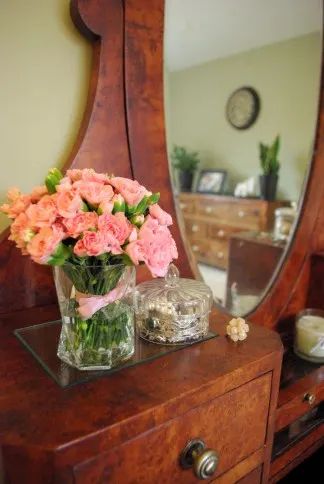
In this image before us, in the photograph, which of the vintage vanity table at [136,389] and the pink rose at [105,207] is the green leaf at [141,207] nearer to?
the pink rose at [105,207]

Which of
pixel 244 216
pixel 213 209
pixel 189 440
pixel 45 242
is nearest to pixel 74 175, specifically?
pixel 45 242

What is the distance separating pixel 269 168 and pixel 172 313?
77 centimetres

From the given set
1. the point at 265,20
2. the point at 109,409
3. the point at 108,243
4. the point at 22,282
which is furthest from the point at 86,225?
the point at 265,20

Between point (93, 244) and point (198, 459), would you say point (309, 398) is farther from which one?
point (93, 244)

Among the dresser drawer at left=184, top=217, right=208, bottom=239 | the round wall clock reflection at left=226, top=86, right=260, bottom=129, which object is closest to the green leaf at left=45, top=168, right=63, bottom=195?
the dresser drawer at left=184, top=217, right=208, bottom=239

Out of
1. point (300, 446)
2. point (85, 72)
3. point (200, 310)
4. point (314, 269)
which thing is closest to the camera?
point (200, 310)

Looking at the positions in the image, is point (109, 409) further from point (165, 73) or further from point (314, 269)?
point (314, 269)

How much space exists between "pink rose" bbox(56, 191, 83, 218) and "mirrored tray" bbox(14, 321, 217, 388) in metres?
0.26

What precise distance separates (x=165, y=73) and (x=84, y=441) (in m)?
0.83

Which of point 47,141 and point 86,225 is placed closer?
point 86,225

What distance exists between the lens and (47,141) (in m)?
0.81

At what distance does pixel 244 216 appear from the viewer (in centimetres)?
122

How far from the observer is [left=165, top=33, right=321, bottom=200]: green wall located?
102 cm

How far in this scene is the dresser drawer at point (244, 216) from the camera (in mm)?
1192
